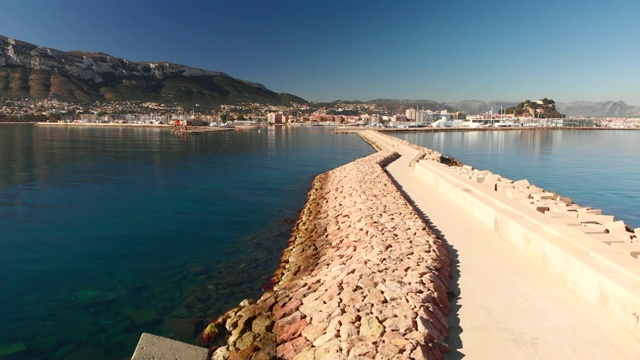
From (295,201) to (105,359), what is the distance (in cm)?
1242

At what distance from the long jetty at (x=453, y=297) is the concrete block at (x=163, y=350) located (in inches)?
0.6

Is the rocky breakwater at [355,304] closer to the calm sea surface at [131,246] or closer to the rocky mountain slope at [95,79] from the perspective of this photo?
the calm sea surface at [131,246]

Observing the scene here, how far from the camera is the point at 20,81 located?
472 ft

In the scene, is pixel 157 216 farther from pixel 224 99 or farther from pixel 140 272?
pixel 224 99

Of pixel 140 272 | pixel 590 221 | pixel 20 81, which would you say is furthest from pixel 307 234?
pixel 20 81

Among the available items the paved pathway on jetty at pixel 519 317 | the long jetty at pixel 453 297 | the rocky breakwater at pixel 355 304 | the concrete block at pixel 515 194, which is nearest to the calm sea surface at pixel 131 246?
the rocky breakwater at pixel 355 304

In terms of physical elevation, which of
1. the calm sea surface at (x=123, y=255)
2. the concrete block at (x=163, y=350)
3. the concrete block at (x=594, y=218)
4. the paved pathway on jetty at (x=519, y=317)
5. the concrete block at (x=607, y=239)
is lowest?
the calm sea surface at (x=123, y=255)

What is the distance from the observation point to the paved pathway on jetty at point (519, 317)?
4496 millimetres

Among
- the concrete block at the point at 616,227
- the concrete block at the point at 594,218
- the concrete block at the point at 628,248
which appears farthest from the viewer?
the concrete block at the point at 594,218

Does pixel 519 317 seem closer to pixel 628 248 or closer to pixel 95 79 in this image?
pixel 628 248

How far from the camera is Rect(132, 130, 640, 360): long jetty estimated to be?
4.64 meters

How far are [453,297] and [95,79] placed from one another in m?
191

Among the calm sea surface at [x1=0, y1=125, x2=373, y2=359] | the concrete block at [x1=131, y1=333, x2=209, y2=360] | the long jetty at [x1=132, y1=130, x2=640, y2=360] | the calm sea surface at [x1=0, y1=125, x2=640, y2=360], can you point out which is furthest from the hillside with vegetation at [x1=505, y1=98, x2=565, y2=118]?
the concrete block at [x1=131, y1=333, x2=209, y2=360]

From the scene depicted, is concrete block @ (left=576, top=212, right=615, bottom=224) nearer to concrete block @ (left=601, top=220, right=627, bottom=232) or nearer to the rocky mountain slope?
concrete block @ (left=601, top=220, right=627, bottom=232)
